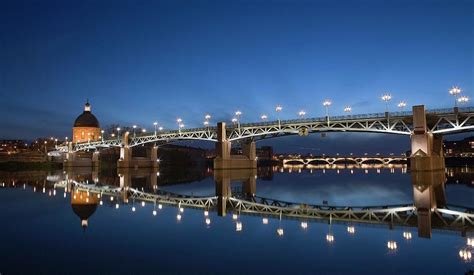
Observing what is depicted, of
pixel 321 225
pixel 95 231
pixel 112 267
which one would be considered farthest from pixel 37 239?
pixel 321 225

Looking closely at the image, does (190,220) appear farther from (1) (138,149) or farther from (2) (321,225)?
(1) (138,149)

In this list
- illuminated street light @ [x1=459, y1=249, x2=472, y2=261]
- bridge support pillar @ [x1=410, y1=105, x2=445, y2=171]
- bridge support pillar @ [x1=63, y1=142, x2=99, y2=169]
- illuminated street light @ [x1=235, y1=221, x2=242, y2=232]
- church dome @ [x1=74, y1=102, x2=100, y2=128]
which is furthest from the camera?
church dome @ [x1=74, y1=102, x2=100, y2=128]

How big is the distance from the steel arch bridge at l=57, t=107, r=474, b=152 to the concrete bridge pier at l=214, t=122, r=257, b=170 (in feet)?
5.36

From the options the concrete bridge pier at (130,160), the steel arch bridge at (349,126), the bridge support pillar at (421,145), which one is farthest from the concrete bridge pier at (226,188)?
the concrete bridge pier at (130,160)

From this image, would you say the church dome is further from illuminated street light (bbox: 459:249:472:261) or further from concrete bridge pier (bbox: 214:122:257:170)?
illuminated street light (bbox: 459:249:472:261)

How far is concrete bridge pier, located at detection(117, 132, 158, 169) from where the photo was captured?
10750 centimetres

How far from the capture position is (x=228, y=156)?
82.2 meters

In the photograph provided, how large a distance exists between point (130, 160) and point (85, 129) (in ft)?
206

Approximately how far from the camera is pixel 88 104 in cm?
17475

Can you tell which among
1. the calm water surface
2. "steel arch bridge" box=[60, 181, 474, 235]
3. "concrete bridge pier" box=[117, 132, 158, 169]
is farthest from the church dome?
the calm water surface

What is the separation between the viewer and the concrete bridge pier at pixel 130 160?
10750cm

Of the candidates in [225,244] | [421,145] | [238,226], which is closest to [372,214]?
[238,226]

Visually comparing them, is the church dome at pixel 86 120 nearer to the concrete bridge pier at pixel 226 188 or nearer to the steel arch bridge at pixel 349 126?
the steel arch bridge at pixel 349 126

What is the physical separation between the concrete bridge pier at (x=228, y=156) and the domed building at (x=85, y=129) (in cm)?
9425
